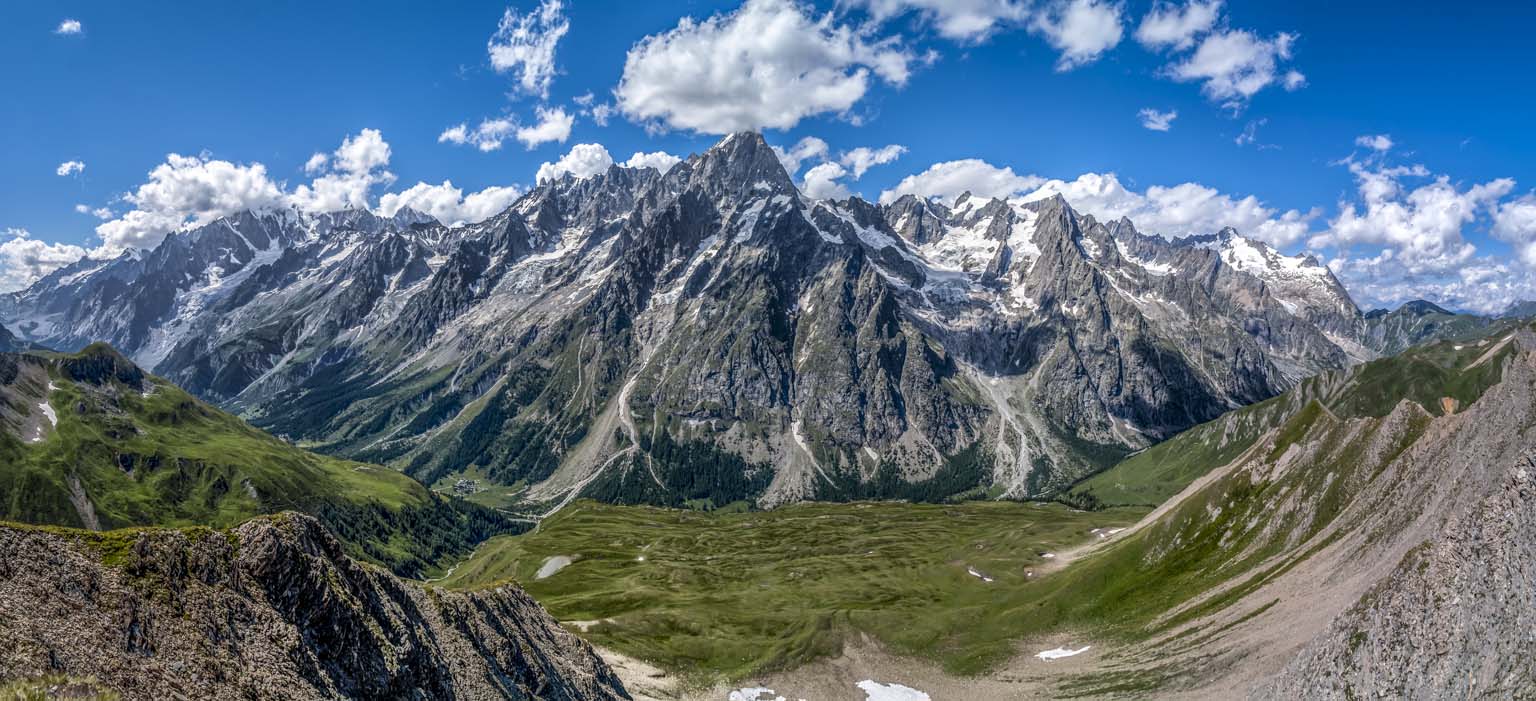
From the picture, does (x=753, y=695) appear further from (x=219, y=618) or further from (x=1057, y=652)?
(x=219, y=618)

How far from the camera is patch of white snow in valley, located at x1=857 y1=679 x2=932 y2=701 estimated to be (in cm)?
11519

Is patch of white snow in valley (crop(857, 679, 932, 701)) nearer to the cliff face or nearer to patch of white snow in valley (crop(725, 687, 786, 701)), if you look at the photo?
patch of white snow in valley (crop(725, 687, 786, 701))

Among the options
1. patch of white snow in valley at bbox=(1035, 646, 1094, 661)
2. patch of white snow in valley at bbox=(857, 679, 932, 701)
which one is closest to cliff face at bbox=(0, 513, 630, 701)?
patch of white snow in valley at bbox=(857, 679, 932, 701)

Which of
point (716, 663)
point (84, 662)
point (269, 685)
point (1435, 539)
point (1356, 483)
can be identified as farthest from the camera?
point (716, 663)

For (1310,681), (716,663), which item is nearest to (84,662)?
(1310,681)

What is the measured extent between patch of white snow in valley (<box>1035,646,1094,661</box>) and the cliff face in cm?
8879

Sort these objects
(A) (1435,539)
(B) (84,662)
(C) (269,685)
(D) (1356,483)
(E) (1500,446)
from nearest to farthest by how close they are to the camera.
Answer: (B) (84,662) < (C) (269,685) < (A) (1435,539) < (E) (1500,446) < (D) (1356,483)

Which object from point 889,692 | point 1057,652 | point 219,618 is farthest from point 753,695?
point 219,618

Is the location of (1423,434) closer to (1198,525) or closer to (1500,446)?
(1500,446)

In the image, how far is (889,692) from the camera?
118 m

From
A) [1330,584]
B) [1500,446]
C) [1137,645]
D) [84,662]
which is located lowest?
[1137,645]

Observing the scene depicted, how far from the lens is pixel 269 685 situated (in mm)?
39750

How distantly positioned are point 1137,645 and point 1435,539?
5010cm

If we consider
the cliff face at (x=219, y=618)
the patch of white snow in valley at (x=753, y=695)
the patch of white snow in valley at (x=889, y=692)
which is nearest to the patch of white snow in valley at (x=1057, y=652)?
the patch of white snow in valley at (x=889, y=692)
